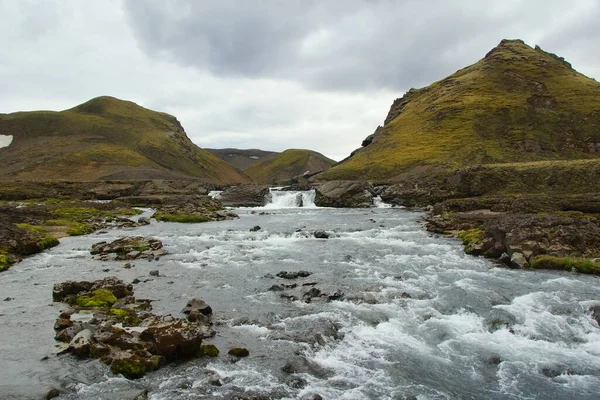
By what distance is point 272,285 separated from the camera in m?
25.1

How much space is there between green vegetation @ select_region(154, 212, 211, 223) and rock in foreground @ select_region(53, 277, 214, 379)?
40.8 m

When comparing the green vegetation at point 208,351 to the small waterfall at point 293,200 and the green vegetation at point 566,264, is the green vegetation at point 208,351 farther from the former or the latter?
the small waterfall at point 293,200

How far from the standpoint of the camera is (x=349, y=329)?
18.1m

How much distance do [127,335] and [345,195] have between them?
77586 millimetres

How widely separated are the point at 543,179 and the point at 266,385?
8517 cm

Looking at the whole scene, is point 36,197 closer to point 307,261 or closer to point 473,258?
point 307,261

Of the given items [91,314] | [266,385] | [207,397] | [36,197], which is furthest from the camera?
[36,197]

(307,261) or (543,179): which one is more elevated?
(543,179)

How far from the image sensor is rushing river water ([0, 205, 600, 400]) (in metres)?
13.3

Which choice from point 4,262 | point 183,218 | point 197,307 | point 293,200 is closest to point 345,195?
point 293,200

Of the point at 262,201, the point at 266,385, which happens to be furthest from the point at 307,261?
the point at 262,201

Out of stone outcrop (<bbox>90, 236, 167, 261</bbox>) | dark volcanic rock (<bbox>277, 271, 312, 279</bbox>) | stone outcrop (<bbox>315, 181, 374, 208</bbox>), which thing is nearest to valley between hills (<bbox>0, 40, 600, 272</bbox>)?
stone outcrop (<bbox>315, 181, 374, 208</bbox>)

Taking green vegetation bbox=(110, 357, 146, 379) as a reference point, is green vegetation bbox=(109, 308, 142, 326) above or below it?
above

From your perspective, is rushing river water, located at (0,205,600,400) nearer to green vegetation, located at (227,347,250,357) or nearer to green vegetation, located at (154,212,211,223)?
green vegetation, located at (227,347,250,357)
